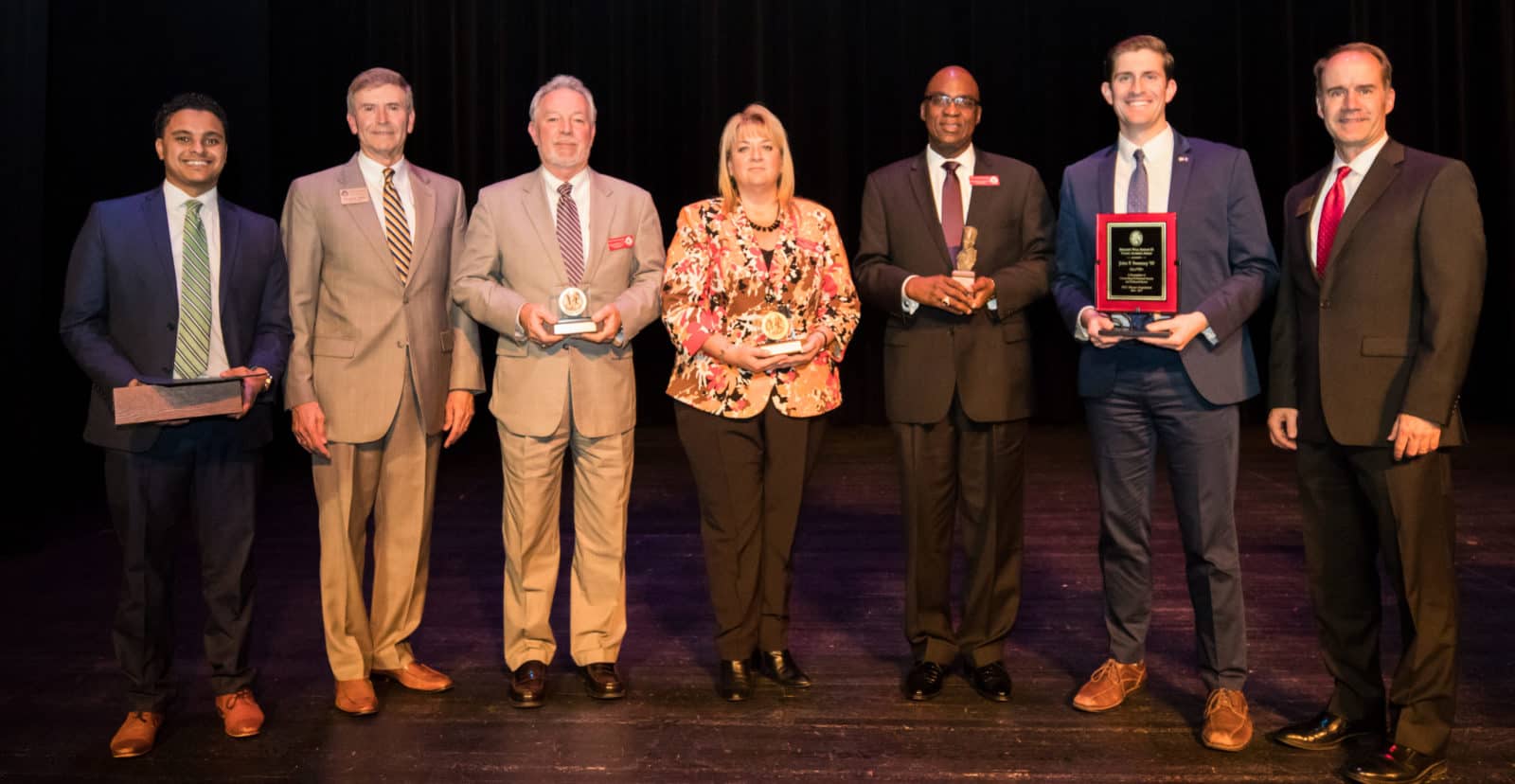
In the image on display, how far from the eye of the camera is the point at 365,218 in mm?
3096

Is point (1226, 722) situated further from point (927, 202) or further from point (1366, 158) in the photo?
point (927, 202)

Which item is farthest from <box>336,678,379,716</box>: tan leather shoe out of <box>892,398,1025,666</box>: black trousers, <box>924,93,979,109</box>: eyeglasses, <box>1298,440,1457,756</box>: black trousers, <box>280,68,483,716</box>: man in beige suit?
<box>1298,440,1457,756</box>: black trousers

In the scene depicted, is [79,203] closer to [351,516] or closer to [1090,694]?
[351,516]

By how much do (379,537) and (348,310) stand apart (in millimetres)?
643

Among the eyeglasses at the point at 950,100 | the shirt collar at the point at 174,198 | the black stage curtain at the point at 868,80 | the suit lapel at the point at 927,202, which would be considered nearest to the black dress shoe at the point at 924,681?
the suit lapel at the point at 927,202

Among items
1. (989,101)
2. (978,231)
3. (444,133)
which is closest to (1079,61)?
(989,101)

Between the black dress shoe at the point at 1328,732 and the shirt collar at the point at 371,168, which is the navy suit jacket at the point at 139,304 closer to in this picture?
the shirt collar at the point at 371,168

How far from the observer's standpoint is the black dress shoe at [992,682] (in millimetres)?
3084

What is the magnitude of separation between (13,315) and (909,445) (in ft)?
15.0

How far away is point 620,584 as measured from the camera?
3264 mm

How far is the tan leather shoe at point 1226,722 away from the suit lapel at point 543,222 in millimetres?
1952

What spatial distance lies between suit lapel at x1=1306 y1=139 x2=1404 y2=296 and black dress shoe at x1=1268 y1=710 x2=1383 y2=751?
3.35ft

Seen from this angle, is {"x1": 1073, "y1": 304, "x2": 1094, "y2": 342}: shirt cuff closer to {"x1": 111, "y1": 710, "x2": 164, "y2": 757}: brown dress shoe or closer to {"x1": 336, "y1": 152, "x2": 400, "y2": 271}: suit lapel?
{"x1": 336, "y1": 152, "x2": 400, "y2": 271}: suit lapel

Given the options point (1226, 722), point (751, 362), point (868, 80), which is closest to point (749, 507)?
point (751, 362)
